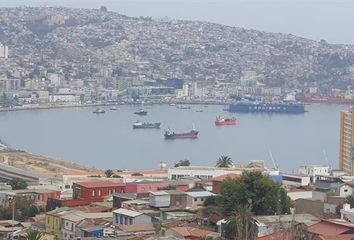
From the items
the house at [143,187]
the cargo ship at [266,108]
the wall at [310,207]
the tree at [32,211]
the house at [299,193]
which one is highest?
the wall at [310,207]

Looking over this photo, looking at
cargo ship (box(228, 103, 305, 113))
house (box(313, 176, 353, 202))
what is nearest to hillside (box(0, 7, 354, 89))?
cargo ship (box(228, 103, 305, 113))

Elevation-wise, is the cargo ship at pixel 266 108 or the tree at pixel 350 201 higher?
the tree at pixel 350 201

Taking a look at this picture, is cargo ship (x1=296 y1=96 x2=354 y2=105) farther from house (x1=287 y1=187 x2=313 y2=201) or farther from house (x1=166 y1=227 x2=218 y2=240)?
house (x1=166 y1=227 x2=218 y2=240)

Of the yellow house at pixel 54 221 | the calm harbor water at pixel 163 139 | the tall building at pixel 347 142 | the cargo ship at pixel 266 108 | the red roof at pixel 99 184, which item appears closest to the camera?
the yellow house at pixel 54 221

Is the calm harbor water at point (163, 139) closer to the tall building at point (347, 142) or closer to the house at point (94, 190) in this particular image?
the tall building at point (347, 142)

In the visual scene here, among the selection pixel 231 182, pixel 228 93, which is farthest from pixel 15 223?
pixel 228 93

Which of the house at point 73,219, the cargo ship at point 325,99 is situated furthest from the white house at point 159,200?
the cargo ship at point 325,99

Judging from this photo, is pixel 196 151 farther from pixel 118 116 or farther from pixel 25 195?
pixel 25 195
